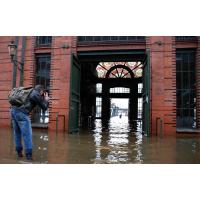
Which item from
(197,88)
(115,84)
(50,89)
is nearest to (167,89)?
(197,88)

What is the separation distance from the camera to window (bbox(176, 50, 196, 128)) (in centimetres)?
1250

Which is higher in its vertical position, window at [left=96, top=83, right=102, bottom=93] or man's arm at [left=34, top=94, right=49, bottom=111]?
window at [left=96, top=83, right=102, bottom=93]

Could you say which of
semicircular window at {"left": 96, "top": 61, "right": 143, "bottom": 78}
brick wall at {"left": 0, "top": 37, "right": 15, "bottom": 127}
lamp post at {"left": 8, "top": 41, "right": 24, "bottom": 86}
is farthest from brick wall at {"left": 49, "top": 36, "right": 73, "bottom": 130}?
semicircular window at {"left": 96, "top": 61, "right": 143, "bottom": 78}

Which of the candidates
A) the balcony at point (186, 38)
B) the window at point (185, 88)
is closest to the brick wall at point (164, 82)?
the balcony at point (186, 38)

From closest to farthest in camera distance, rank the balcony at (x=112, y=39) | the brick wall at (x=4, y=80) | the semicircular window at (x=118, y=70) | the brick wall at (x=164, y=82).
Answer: the brick wall at (x=164, y=82)
the balcony at (x=112, y=39)
the brick wall at (x=4, y=80)
the semicircular window at (x=118, y=70)

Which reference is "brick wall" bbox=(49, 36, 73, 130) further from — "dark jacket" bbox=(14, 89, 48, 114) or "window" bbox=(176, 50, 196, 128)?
"dark jacket" bbox=(14, 89, 48, 114)

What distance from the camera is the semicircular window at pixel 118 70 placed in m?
30.6

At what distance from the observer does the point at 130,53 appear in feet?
42.5

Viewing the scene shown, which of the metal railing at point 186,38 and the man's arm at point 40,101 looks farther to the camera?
the metal railing at point 186,38

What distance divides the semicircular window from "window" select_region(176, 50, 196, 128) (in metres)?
17.7

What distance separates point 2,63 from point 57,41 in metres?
3.39

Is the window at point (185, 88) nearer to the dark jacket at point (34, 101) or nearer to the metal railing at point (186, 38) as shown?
the metal railing at point (186, 38)

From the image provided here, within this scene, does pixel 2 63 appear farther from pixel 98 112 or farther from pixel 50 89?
pixel 98 112

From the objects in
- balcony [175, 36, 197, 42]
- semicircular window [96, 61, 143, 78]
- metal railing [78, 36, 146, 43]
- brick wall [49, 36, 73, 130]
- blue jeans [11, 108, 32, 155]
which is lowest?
blue jeans [11, 108, 32, 155]
